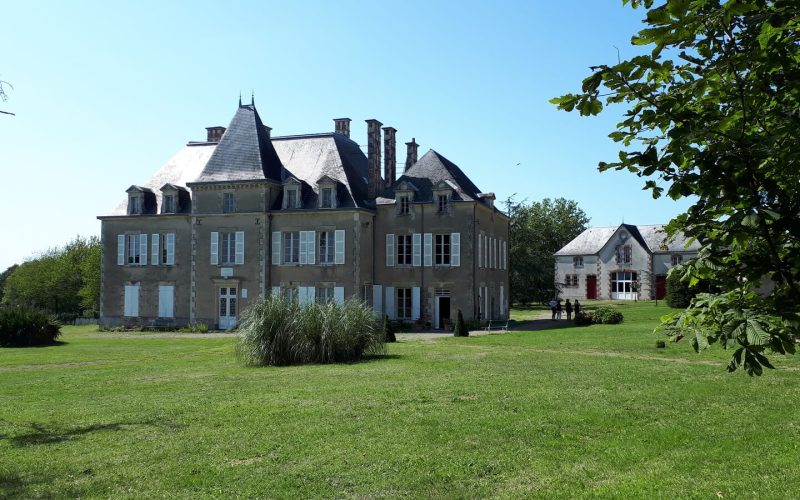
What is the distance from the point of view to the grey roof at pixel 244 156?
35.9m

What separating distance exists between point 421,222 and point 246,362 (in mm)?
18024

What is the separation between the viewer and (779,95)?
131 inches

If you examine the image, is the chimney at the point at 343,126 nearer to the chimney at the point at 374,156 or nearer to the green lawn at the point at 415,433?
the chimney at the point at 374,156

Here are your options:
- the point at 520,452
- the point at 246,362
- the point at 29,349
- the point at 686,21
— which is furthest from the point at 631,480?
the point at 29,349

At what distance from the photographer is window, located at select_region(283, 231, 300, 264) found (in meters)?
35.0

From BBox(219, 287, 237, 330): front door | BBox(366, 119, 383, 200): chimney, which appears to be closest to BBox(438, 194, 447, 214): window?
BBox(366, 119, 383, 200): chimney

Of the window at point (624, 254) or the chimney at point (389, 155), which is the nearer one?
the chimney at point (389, 155)

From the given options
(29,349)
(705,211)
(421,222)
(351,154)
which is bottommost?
(29,349)

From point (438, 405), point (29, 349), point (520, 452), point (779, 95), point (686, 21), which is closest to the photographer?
point (686, 21)

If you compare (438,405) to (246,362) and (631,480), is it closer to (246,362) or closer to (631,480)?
(631,480)

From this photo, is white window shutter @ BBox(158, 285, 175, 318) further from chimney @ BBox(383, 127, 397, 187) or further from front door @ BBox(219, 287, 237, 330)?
chimney @ BBox(383, 127, 397, 187)

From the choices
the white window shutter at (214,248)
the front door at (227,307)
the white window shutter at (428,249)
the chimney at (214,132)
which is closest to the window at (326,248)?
the white window shutter at (428,249)

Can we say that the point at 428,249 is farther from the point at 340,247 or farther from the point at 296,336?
the point at 296,336

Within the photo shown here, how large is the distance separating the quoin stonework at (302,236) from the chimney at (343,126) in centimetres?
203
